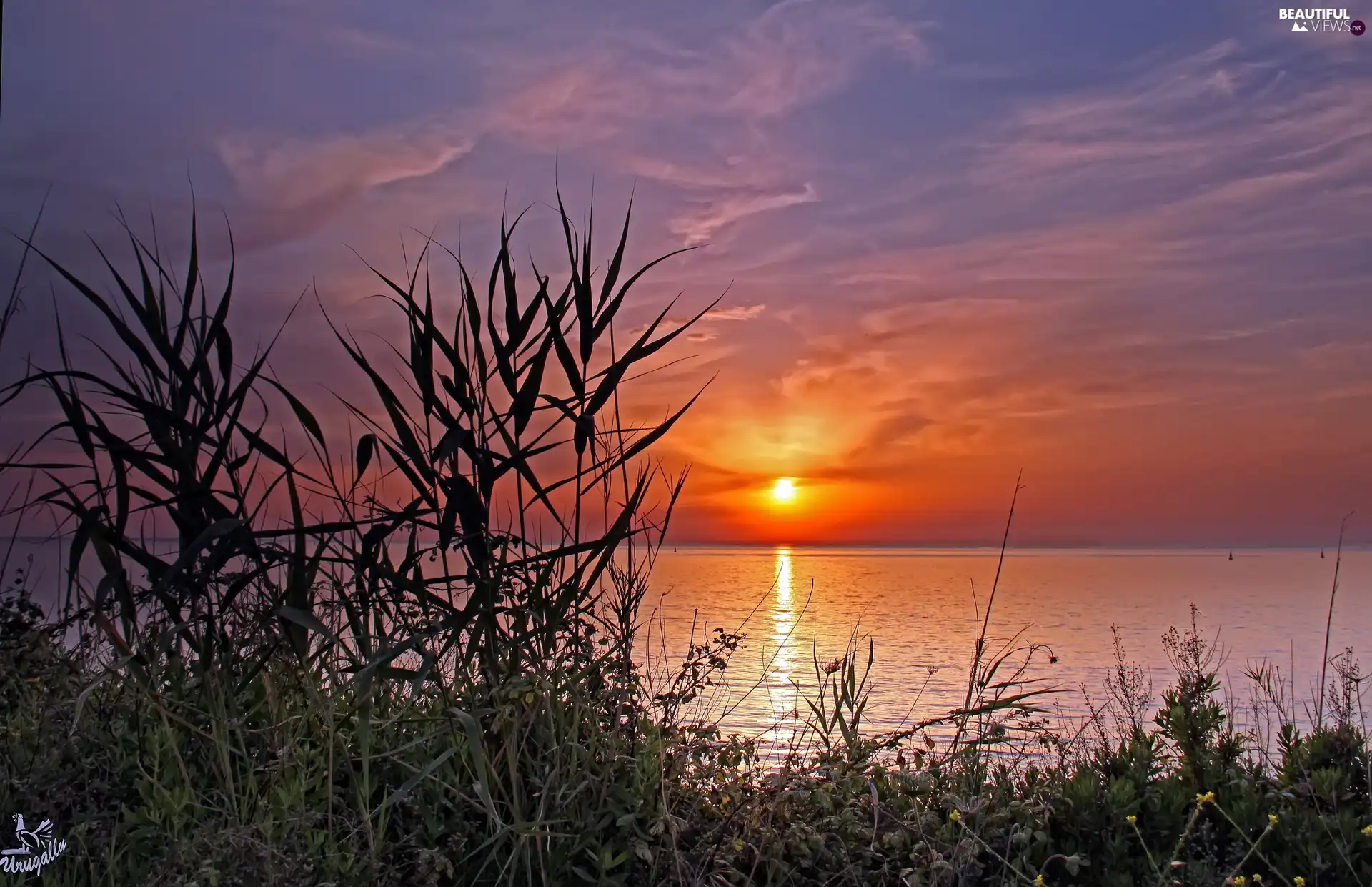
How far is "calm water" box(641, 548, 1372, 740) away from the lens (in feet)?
30.6

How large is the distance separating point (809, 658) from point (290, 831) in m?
10.4

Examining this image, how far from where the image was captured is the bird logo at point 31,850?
2811mm

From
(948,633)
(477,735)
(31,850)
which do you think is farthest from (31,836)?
(948,633)

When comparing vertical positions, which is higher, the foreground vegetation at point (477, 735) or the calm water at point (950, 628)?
the foreground vegetation at point (477, 735)

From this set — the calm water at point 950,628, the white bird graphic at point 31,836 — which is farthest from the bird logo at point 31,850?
the calm water at point 950,628

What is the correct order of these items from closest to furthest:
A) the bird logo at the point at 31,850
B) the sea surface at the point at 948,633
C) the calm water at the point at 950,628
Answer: the bird logo at the point at 31,850 → the sea surface at the point at 948,633 → the calm water at the point at 950,628

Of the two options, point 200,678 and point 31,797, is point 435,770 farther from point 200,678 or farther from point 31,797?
point 31,797

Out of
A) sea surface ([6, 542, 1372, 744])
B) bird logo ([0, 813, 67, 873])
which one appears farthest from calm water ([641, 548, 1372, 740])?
bird logo ([0, 813, 67, 873])

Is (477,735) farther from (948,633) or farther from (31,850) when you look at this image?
(948,633)

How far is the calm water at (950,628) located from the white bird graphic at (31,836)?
6.78 ft

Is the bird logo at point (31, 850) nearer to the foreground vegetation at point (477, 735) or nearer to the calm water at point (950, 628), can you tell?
the foreground vegetation at point (477, 735)

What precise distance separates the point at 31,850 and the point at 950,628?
59.2 feet

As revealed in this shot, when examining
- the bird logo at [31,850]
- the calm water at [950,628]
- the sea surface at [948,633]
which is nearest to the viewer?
the bird logo at [31,850]

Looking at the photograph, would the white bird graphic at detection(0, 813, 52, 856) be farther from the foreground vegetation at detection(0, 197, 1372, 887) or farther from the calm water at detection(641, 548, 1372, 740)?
the calm water at detection(641, 548, 1372, 740)
